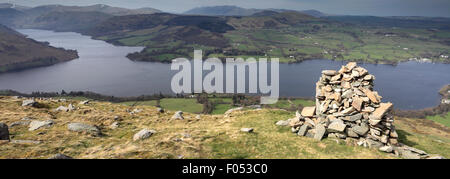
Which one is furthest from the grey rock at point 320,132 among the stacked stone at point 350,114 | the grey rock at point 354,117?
the grey rock at point 354,117

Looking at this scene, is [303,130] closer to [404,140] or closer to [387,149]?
[387,149]

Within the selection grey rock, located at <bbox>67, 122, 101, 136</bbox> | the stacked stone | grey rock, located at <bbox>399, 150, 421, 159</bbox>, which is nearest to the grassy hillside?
grey rock, located at <bbox>67, 122, 101, 136</bbox>

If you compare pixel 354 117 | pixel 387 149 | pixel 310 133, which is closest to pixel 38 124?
pixel 310 133

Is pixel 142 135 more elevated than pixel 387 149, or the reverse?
pixel 142 135

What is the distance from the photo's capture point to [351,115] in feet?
78.6

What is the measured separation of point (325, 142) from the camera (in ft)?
72.5

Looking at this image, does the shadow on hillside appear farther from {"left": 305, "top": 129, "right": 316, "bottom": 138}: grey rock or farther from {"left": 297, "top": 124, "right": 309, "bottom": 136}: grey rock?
{"left": 297, "top": 124, "right": 309, "bottom": 136}: grey rock

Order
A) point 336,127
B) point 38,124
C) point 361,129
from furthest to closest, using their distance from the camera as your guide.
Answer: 1. point 38,124
2. point 336,127
3. point 361,129

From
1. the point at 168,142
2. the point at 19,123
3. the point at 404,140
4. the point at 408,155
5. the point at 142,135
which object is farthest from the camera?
the point at 404,140

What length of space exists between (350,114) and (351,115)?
5.7 inches

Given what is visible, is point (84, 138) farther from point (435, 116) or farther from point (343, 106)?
point (435, 116)

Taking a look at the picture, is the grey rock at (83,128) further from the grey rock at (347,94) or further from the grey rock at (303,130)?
the grey rock at (347,94)

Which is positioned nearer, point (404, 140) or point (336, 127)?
point (336, 127)

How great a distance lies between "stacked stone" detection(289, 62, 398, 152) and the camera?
2255 cm
